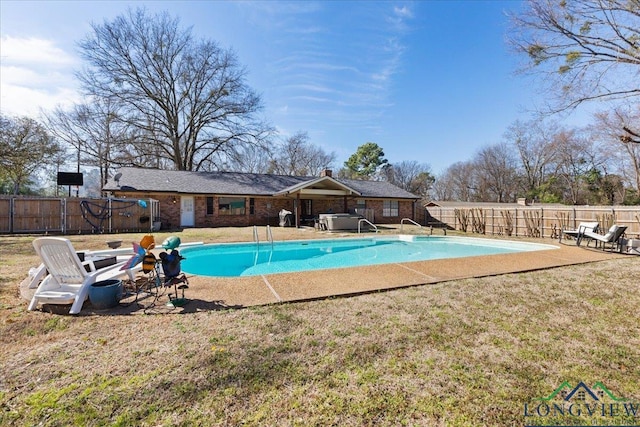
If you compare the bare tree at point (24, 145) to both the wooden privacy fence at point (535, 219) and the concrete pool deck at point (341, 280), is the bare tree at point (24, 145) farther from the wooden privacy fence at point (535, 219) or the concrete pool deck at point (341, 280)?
the wooden privacy fence at point (535, 219)

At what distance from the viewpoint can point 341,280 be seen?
17.7 ft

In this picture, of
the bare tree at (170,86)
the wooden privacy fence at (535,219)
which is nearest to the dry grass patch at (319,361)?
the wooden privacy fence at (535,219)

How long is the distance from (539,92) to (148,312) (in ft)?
38.8


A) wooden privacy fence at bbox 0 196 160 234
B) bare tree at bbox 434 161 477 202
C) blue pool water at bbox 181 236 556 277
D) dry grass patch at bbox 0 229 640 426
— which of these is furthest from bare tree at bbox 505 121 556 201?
wooden privacy fence at bbox 0 196 160 234

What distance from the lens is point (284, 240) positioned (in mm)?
11977

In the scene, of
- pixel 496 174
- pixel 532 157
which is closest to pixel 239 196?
pixel 496 174

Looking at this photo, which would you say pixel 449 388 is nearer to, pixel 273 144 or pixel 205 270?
pixel 205 270

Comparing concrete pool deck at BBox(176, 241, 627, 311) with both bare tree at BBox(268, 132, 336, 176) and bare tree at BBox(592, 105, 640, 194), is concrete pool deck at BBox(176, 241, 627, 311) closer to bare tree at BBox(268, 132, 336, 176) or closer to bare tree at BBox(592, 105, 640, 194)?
bare tree at BBox(592, 105, 640, 194)

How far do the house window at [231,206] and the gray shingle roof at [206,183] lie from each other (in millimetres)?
537

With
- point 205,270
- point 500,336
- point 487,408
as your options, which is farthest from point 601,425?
point 205,270

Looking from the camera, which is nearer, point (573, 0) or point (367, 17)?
point (573, 0)

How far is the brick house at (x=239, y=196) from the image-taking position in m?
17.4

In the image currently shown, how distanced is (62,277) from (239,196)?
15601 millimetres

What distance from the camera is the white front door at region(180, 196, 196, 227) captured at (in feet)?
59.4
